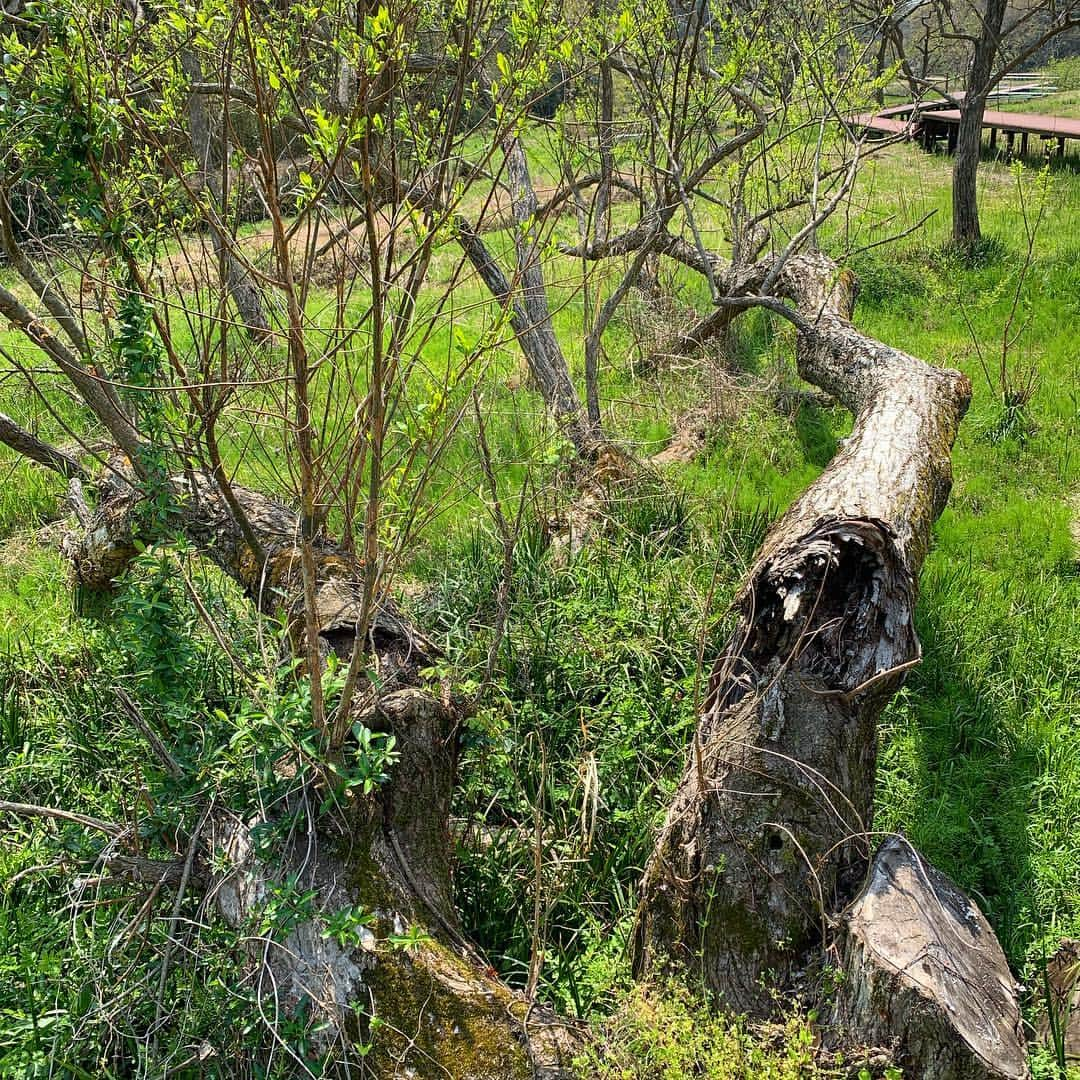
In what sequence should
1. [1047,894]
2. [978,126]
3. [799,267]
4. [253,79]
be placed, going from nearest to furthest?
[253,79]
[1047,894]
[799,267]
[978,126]

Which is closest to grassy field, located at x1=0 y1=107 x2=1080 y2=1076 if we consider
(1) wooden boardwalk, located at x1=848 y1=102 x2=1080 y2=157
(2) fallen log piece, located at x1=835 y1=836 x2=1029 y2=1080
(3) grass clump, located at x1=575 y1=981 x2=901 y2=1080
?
(3) grass clump, located at x1=575 y1=981 x2=901 y2=1080

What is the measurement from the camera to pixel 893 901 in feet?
7.93

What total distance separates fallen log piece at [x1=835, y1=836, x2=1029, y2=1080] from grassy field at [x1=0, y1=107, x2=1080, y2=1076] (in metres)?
0.58

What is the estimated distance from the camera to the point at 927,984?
7.20 feet

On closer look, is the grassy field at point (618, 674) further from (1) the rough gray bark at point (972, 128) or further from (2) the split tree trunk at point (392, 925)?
(1) the rough gray bark at point (972, 128)

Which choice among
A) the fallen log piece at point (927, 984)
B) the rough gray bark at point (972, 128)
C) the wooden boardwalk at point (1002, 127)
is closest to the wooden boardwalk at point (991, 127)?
the wooden boardwalk at point (1002, 127)

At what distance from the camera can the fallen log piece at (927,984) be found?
2152 mm

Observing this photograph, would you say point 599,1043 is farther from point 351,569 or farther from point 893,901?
point 351,569

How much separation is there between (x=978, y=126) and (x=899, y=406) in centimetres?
611

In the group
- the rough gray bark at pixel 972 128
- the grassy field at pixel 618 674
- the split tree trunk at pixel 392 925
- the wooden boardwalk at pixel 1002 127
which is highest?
the rough gray bark at pixel 972 128

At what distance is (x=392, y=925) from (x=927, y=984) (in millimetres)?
1327

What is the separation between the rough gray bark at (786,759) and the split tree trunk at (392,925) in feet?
1.63

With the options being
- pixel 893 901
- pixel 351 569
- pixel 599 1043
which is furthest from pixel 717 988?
pixel 351 569

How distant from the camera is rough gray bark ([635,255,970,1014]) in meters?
2.52
